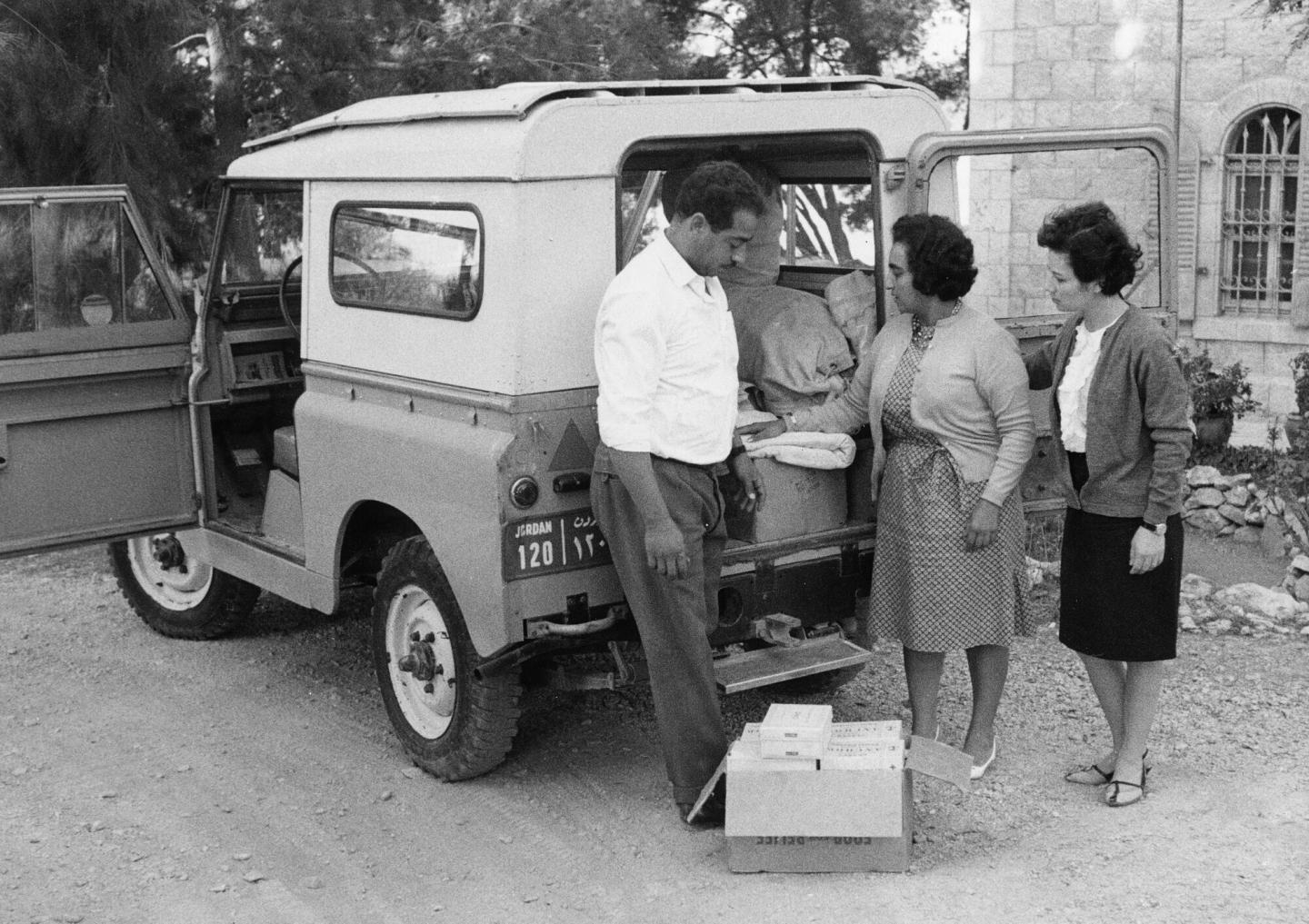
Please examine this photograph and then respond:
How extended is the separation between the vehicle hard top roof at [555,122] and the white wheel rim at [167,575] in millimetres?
2032

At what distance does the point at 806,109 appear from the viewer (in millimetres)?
4918

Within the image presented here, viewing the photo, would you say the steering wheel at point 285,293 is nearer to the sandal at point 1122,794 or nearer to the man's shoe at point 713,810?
the man's shoe at point 713,810

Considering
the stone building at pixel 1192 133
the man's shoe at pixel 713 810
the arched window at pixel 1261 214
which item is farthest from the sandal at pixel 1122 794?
the arched window at pixel 1261 214

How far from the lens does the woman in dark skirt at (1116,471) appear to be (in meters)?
4.45

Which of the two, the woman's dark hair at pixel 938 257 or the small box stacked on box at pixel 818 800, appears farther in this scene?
the woman's dark hair at pixel 938 257

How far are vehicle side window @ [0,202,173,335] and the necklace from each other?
2.88 m

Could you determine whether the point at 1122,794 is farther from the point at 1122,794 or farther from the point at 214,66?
the point at 214,66

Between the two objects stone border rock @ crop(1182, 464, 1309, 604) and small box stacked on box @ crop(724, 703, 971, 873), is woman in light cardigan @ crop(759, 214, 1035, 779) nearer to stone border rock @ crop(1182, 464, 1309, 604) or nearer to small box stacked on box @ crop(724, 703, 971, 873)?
small box stacked on box @ crop(724, 703, 971, 873)

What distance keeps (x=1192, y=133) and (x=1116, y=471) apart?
7905mm

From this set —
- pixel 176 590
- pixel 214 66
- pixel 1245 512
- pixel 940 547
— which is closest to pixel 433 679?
pixel 940 547

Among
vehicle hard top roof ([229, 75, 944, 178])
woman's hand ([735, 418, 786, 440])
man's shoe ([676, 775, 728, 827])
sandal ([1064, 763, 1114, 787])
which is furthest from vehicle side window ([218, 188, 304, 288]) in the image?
sandal ([1064, 763, 1114, 787])

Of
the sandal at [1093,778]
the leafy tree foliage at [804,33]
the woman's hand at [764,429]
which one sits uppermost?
the leafy tree foliage at [804,33]

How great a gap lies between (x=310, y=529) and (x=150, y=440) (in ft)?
2.89

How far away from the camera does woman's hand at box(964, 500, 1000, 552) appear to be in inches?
183
